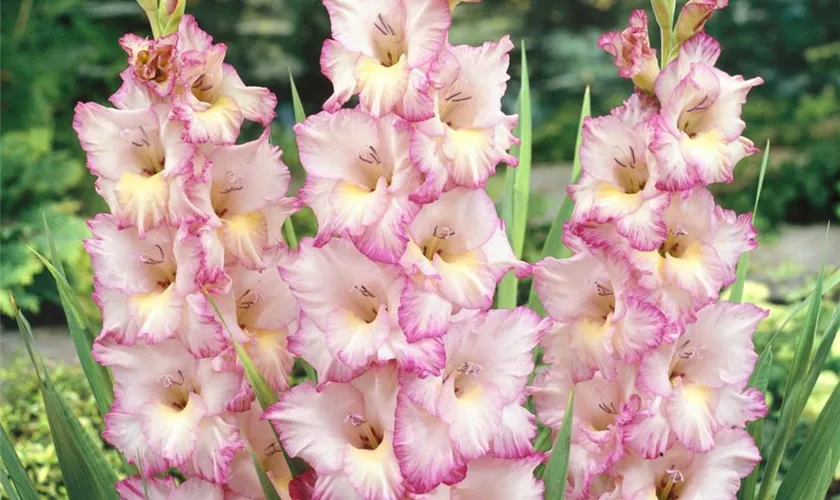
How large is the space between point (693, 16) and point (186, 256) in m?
0.51

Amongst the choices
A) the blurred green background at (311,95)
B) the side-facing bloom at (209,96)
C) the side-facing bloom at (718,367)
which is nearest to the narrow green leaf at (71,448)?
the side-facing bloom at (209,96)

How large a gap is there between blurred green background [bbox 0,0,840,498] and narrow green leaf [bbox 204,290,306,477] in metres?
1.02

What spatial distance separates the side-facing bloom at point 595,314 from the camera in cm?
96

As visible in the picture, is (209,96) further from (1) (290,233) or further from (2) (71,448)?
(2) (71,448)

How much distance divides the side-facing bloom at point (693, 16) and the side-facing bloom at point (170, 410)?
1.70 ft

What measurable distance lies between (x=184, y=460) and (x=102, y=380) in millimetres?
253

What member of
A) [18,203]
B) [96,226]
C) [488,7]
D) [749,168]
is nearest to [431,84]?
[96,226]

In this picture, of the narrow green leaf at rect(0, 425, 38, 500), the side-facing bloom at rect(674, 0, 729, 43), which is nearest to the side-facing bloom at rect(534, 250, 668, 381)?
the side-facing bloom at rect(674, 0, 729, 43)

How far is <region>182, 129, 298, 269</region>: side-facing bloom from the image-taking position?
0.99 m

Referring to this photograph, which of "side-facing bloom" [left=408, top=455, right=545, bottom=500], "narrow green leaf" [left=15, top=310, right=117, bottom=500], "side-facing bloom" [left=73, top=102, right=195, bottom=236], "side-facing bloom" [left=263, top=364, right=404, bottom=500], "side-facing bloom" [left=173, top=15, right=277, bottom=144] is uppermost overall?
"side-facing bloom" [left=173, top=15, right=277, bottom=144]

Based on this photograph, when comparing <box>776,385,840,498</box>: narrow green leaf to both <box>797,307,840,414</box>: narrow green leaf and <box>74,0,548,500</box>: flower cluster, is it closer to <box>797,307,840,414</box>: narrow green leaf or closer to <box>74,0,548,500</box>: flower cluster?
<box>797,307,840,414</box>: narrow green leaf

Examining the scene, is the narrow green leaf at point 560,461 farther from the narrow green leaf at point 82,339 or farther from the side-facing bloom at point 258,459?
the narrow green leaf at point 82,339

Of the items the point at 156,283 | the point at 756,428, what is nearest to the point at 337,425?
the point at 156,283

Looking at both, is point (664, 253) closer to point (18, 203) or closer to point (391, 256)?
point (391, 256)
